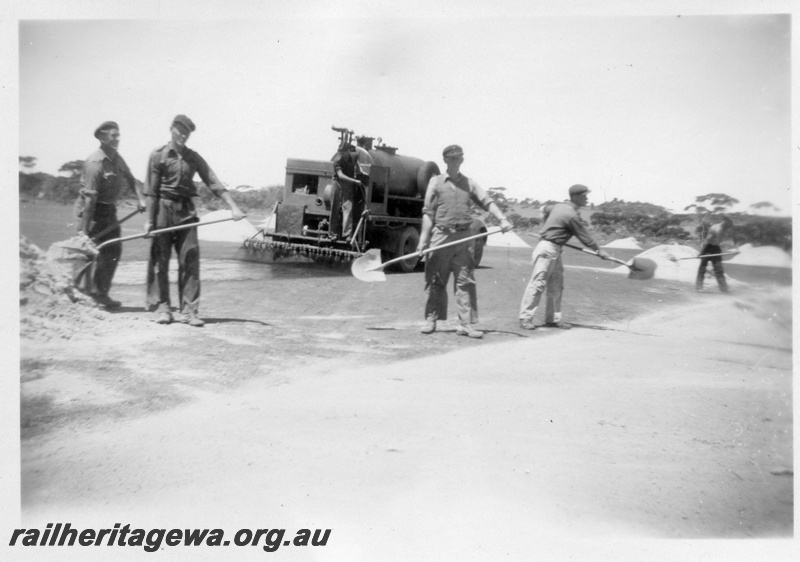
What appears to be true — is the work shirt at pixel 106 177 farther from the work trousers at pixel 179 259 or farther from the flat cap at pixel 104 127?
the work trousers at pixel 179 259

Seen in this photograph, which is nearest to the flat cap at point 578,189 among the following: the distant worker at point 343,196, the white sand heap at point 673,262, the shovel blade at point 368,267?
the white sand heap at point 673,262

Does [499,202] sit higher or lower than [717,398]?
higher

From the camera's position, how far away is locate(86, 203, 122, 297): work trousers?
4.50 metres

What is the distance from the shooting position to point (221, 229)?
4641 millimetres

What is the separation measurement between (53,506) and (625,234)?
14.1ft

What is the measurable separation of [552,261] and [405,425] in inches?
67.5

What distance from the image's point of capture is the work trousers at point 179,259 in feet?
14.9

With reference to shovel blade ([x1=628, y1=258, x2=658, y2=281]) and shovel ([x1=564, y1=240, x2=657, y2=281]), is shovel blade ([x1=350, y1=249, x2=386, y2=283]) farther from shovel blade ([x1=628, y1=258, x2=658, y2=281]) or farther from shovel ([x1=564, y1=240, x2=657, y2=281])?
shovel blade ([x1=628, y1=258, x2=658, y2=281])

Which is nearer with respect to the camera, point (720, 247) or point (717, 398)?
point (717, 398)

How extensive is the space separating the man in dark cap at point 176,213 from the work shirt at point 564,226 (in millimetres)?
2266

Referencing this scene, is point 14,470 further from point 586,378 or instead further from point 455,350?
point 586,378

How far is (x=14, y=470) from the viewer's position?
425 cm

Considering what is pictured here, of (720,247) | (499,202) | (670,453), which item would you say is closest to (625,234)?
(720,247)

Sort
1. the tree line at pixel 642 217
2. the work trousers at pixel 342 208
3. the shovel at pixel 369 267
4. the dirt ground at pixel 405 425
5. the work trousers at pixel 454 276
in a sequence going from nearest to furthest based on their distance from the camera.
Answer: the dirt ground at pixel 405 425, the tree line at pixel 642 217, the work trousers at pixel 454 276, the shovel at pixel 369 267, the work trousers at pixel 342 208
